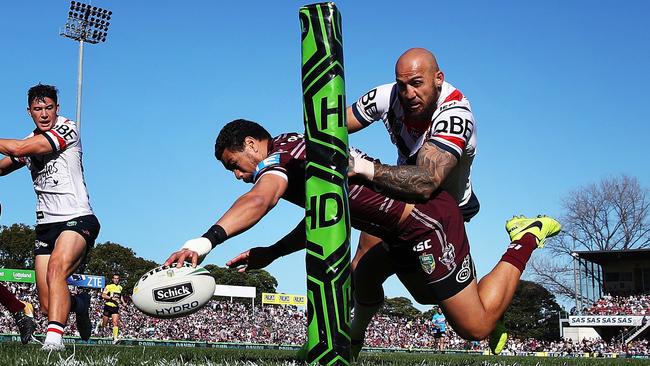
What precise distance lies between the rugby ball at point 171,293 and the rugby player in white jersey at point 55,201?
374cm

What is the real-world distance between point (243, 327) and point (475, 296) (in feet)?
149

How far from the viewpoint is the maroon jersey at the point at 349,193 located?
16.2 ft

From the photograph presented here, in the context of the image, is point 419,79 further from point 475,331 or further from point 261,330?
point 261,330

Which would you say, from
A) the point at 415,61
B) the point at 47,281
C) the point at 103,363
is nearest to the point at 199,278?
the point at 103,363

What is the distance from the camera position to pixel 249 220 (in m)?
4.43

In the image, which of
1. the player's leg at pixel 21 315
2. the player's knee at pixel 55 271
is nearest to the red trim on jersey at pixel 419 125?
the player's knee at pixel 55 271

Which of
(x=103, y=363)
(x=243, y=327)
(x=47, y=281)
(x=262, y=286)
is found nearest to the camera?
(x=103, y=363)

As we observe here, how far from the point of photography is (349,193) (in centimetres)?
520

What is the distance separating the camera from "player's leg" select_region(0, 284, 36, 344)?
8172mm

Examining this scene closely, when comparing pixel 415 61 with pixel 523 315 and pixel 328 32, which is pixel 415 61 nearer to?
pixel 328 32

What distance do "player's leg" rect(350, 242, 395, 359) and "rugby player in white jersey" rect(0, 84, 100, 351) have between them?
125 inches

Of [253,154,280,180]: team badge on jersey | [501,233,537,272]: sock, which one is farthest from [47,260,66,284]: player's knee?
[501,233,537,272]: sock

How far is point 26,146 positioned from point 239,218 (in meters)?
3.96

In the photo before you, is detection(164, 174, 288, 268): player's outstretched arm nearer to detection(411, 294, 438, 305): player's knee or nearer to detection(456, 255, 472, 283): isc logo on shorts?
detection(456, 255, 472, 283): isc logo on shorts
